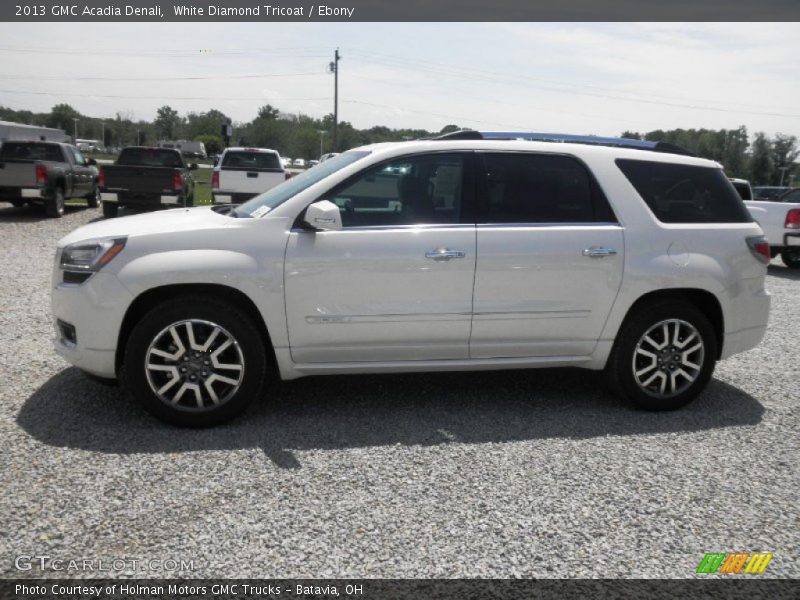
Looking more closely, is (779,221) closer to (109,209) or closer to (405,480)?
(405,480)

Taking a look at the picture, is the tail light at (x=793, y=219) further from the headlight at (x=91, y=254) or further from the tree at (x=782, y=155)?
the tree at (x=782, y=155)

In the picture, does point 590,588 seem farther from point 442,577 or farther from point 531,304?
point 531,304

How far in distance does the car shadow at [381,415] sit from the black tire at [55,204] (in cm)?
1310

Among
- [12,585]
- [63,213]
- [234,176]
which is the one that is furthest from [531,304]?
[63,213]

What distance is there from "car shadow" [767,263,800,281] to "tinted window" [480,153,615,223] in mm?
9936

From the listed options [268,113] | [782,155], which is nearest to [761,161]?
[782,155]

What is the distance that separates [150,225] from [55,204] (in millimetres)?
14183

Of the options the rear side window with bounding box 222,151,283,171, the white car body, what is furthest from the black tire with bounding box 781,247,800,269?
the rear side window with bounding box 222,151,283,171

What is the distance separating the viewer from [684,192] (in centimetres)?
499

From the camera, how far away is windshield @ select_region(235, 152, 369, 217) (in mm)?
4582

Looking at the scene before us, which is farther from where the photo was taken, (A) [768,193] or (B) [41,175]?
(A) [768,193]

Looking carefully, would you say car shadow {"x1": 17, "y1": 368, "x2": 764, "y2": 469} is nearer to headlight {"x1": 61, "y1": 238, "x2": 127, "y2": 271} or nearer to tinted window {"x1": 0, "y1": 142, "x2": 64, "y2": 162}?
headlight {"x1": 61, "y1": 238, "x2": 127, "y2": 271}

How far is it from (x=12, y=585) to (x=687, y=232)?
443 cm

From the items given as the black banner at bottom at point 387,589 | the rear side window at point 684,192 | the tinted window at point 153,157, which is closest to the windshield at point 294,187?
the rear side window at point 684,192
